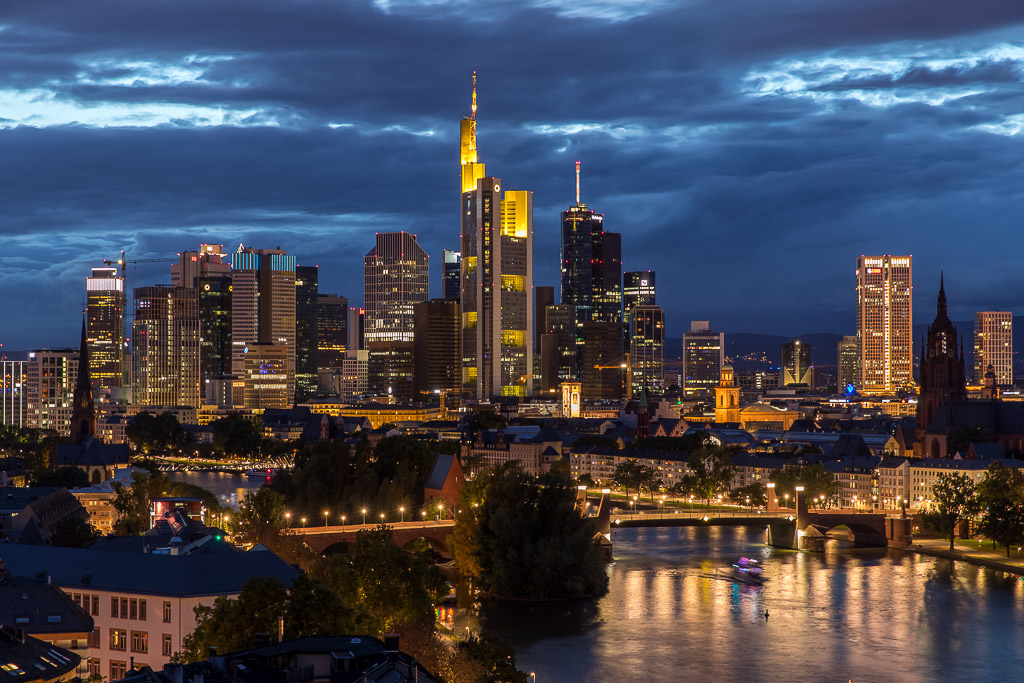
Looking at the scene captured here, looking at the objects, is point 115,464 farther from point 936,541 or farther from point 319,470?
point 936,541

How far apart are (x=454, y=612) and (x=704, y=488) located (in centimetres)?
5155

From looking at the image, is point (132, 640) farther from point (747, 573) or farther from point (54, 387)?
point (54, 387)

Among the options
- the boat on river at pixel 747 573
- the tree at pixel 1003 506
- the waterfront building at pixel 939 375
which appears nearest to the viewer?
the boat on river at pixel 747 573

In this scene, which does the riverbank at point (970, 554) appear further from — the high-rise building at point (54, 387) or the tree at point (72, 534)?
the high-rise building at point (54, 387)

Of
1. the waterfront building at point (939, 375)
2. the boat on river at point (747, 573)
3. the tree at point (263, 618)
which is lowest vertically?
the boat on river at point (747, 573)

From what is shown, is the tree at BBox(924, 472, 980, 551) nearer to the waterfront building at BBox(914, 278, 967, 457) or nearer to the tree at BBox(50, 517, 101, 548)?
the waterfront building at BBox(914, 278, 967, 457)

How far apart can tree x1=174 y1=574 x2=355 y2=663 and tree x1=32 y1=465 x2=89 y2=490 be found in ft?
198

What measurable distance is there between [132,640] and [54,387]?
6403 inches

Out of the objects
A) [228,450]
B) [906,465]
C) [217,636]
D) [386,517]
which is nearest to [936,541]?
[906,465]

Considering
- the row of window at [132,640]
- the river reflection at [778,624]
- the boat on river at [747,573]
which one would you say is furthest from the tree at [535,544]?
the row of window at [132,640]

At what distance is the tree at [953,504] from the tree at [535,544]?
2507 centimetres

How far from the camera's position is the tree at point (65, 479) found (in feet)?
304

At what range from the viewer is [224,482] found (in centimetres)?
11919

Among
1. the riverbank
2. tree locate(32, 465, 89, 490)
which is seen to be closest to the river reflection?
the riverbank
